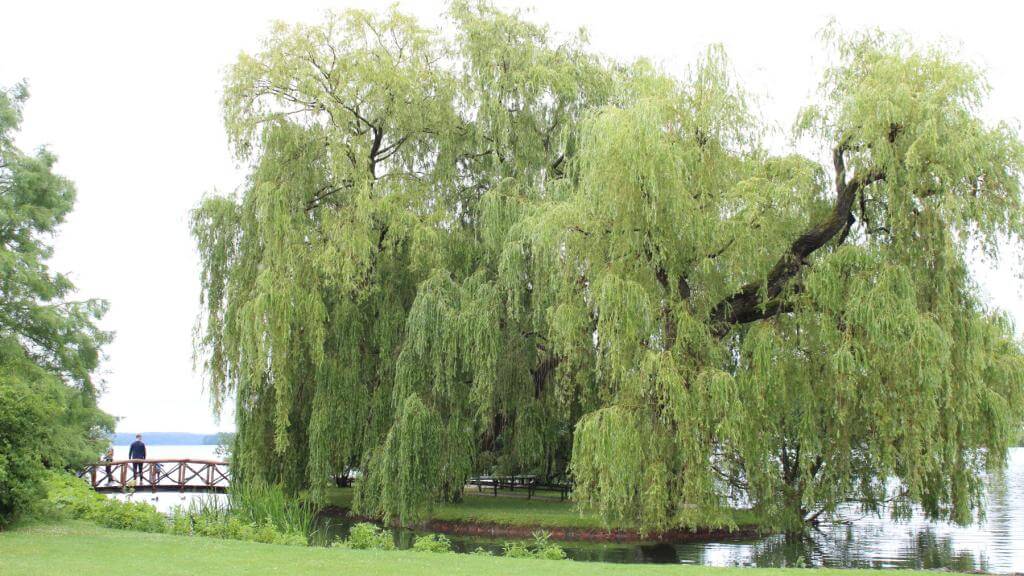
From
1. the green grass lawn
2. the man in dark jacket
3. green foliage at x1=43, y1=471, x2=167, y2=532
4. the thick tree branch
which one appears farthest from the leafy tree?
the thick tree branch

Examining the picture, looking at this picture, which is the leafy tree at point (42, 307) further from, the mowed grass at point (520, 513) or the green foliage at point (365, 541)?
the green foliage at point (365, 541)

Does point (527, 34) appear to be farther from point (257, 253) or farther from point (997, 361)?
point (997, 361)

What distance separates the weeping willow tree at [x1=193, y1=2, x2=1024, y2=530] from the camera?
12.7 metres

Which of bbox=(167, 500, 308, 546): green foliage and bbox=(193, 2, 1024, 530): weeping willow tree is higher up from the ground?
bbox=(193, 2, 1024, 530): weeping willow tree

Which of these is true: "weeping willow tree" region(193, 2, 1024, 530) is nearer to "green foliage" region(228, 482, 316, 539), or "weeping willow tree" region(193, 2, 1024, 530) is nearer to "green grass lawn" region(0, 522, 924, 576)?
"green foliage" region(228, 482, 316, 539)

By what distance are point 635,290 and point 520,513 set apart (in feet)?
24.4

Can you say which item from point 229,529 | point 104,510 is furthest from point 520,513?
point 104,510

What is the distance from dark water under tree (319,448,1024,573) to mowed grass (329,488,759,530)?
73cm

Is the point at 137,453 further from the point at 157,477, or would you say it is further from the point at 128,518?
the point at 128,518

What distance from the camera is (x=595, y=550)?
1538 centimetres

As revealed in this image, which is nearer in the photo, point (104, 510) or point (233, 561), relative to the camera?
point (233, 561)

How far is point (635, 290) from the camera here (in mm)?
13102

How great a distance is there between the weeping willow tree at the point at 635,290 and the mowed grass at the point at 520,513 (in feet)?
3.52

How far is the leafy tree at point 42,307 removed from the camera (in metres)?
22.2
